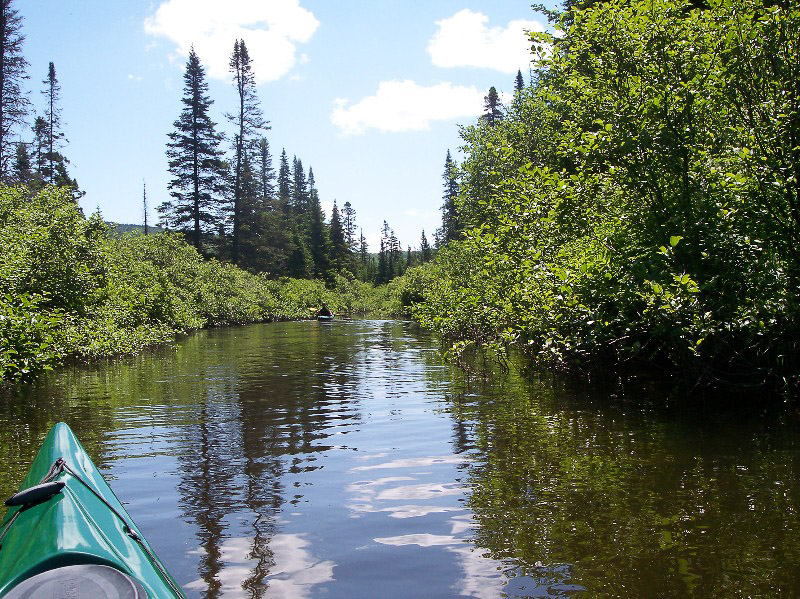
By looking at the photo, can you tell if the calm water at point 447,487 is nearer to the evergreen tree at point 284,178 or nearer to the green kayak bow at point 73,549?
the green kayak bow at point 73,549

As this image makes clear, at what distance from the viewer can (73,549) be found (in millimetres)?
3242

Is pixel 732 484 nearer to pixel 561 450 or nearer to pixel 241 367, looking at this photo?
pixel 561 450

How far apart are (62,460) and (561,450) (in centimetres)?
501

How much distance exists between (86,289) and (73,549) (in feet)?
50.1

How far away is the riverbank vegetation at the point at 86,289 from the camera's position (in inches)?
426

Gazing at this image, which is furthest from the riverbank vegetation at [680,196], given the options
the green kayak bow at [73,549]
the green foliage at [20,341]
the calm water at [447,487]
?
the green foliage at [20,341]

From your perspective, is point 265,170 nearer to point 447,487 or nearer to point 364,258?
Result: point 364,258

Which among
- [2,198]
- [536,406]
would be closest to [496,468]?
[536,406]

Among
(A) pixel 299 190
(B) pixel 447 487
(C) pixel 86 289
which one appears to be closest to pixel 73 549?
(B) pixel 447 487

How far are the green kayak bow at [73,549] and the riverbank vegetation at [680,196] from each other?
19.9 feet

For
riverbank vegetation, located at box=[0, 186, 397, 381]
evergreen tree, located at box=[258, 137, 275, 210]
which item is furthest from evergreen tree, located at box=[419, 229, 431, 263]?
riverbank vegetation, located at box=[0, 186, 397, 381]

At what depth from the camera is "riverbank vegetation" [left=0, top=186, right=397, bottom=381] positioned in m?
10.8

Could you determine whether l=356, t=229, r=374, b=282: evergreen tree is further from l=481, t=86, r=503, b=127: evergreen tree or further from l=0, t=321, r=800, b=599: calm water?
l=0, t=321, r=800, b=599: calm water

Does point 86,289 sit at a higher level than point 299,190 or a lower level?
lower
